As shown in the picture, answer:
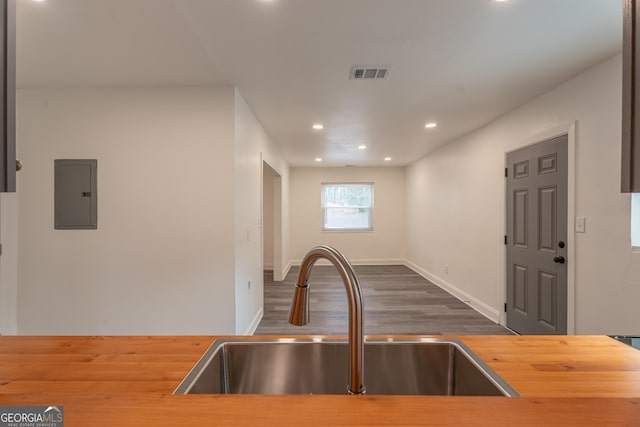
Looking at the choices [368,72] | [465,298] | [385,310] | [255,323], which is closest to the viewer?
[368,72]

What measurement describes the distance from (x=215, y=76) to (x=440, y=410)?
2817mm

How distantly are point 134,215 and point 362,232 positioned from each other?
18.6ft

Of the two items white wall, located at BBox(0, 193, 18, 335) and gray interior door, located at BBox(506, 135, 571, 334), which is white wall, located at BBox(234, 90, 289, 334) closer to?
Result: white wall, located at BBox(0, 193, 18, 335)

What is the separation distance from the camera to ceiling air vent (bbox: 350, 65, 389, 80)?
97.5 inches

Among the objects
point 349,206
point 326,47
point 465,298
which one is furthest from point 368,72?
point 349,206

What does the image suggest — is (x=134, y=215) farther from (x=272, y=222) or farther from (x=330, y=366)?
(x=272, y=222)

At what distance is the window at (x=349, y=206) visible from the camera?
311 inches

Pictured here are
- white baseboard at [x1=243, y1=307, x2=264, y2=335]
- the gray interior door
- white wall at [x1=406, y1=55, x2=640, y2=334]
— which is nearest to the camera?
white wall at [x1=406, y1=55, x2=640, y2=334]

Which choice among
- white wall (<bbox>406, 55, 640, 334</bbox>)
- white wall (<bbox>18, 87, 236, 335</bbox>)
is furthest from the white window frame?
white wall (<bbox>18, 87, 236, 335</bbox>)

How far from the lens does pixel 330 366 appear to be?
39.6 inches

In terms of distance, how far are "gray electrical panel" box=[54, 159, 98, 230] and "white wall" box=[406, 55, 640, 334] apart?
167 inches

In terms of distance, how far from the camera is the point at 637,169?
1.95ft

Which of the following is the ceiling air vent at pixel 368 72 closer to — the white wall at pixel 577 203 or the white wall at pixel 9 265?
the white wall at pixel 577 203

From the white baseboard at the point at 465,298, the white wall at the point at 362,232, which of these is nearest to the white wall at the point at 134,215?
the white baseboard at the point at 465,298
